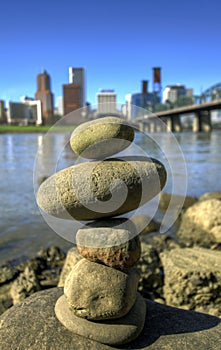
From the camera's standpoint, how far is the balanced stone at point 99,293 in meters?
3.47

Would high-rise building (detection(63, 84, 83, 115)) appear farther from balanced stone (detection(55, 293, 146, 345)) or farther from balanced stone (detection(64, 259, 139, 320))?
balanced stone (detection(55, 293, 146, 345))

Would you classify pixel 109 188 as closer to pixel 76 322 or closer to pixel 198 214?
pixel 76 322


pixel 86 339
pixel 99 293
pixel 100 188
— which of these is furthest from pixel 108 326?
pixel 100 188

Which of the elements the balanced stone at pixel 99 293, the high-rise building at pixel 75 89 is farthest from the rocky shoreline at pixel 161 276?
the high-rise building at pixel 75 89

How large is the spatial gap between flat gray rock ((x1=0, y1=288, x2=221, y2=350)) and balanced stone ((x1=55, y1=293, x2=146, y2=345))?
6 cm

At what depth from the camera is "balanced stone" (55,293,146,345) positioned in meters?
3.42

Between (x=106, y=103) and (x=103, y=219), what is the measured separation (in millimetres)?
1403

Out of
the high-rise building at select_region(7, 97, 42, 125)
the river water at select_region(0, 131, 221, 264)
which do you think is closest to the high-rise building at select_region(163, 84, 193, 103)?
the high-rise building at select_region(7, 97, 42, 125)

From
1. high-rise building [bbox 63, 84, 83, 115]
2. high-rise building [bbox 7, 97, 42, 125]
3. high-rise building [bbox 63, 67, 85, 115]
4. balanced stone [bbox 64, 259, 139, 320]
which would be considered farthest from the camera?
high-rise building [bbox 7, 97, 42, 125]

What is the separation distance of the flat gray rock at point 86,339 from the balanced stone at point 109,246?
796mm

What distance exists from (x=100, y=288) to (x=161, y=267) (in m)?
3.08

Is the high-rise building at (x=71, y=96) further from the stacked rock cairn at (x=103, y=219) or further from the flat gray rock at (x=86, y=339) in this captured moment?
the flat gray rock at (x=86, y=339)

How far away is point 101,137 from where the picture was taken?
139 inches

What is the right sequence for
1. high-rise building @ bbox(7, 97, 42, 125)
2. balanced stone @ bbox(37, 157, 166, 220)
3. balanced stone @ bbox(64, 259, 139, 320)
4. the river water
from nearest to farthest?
1. balanced stone @ bbox(37, 157, 166, 220)
2. balanced stone @ bbox(64, 259, 139, 320)
3. the river water
4. high-rise building @ bbox(7, 97, 42, 125)
